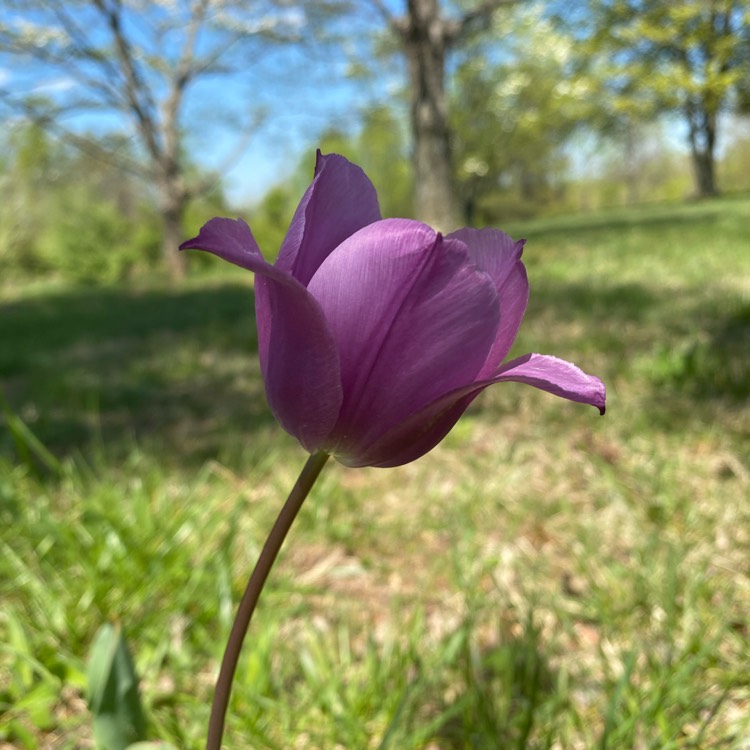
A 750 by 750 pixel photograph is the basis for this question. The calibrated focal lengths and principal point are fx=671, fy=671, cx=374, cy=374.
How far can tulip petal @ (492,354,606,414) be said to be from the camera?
0.46 m

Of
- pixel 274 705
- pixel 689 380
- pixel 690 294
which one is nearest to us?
pixel 274 705

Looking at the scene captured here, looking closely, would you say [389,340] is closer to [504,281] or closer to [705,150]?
[504,281]

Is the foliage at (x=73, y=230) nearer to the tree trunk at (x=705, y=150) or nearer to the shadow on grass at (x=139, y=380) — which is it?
the shadow on grass at (x=139, y=380)

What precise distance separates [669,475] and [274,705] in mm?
1306

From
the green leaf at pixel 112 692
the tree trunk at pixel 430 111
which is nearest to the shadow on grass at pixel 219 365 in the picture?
the green leaf at pixel 112 692

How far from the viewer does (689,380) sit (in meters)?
2.51

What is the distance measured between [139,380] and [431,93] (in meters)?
5.34

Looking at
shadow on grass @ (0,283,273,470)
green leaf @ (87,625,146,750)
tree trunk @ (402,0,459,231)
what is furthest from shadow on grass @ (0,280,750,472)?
tree trunk @ (402,0,459,231)

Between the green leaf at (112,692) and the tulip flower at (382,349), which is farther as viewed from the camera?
the green leaf at (112,692)

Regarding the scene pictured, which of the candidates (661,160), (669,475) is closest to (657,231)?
(669,475)

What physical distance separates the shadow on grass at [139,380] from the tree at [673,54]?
13.5 metres

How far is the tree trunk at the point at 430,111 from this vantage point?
7.36 metres

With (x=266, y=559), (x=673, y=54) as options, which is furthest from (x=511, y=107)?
(x=266, y=559)

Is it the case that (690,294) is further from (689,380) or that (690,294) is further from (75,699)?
(75,699)
